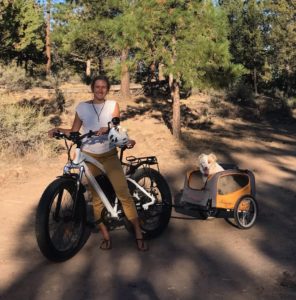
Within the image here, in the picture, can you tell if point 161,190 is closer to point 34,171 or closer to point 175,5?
point 34,171

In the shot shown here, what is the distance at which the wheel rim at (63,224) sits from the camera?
4250 mm

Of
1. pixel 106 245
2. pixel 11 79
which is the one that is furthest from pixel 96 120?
pixel 11 79

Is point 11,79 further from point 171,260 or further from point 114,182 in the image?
point 171,260

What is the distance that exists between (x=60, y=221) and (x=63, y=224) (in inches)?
2.8

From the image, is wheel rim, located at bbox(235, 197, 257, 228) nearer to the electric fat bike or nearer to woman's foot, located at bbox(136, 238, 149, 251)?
the electric fat bike

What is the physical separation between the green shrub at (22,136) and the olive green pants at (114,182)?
4.69 meters

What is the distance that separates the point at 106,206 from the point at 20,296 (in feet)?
4.03

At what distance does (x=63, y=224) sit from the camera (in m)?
4.41

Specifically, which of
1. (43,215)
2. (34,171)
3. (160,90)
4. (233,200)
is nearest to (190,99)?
(160,90)

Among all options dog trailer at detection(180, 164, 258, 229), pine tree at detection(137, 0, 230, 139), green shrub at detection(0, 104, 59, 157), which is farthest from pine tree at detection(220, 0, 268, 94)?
dog trailer at detection(180, 164, 258, 229)

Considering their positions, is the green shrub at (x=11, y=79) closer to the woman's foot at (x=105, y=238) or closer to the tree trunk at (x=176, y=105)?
the tree trunk at (x=176, y=105)

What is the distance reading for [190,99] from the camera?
21172mm

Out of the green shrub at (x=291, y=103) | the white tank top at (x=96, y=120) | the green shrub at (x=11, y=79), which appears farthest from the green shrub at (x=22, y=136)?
the green shrub at (x=291, y=103)

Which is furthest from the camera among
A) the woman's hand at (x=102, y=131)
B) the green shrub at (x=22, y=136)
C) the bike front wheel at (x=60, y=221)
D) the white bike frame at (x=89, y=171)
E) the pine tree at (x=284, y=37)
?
the pine tree at (x=284, y=37)
